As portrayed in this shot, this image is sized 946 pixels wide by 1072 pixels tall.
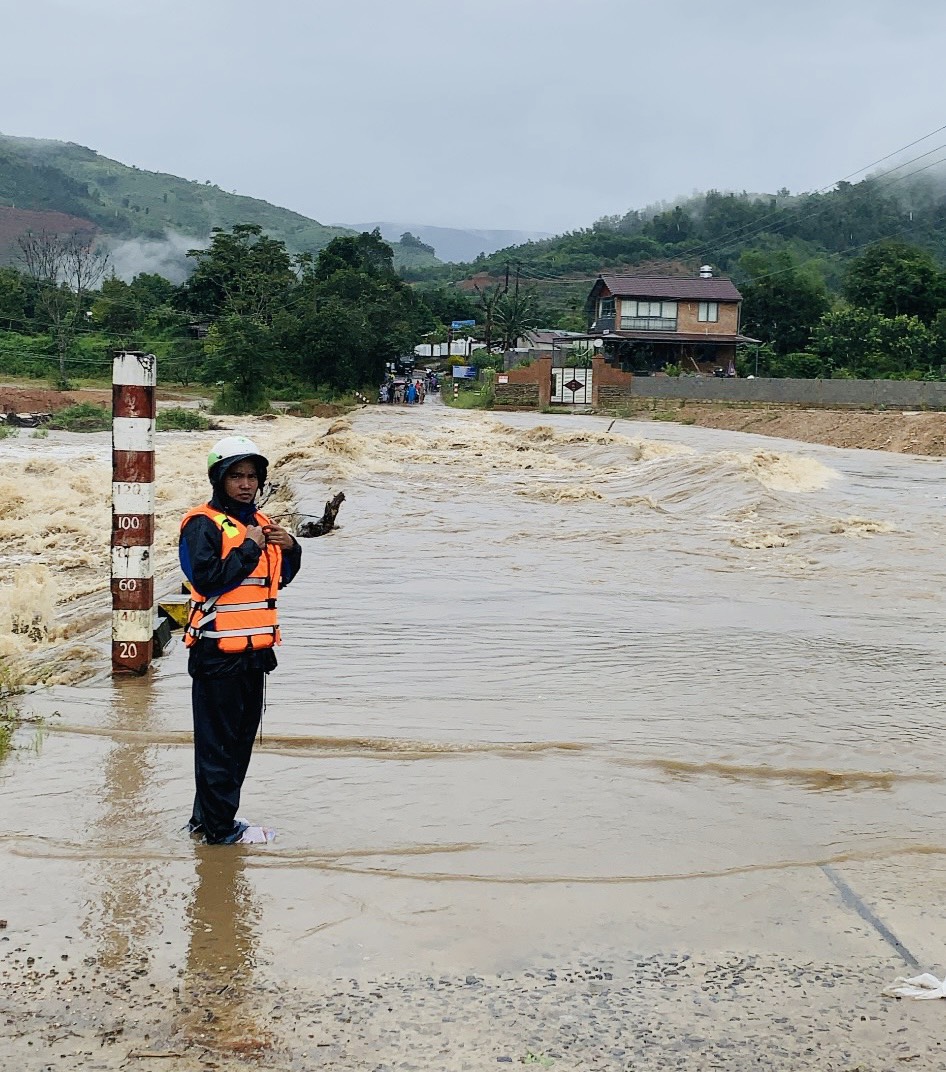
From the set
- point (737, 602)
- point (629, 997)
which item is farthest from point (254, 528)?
point (737, 602)

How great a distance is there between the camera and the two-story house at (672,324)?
64.5 meters

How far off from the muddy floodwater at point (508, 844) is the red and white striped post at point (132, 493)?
46 cm

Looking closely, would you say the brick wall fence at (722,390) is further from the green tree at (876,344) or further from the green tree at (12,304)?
the green tree at (12,304)

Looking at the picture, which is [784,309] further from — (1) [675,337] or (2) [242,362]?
(2) [242,362]

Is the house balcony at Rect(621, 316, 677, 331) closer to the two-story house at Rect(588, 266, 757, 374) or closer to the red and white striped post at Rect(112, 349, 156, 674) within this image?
the two-story house at Rect(588, 266, 757, 374)

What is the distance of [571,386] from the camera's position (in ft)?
181

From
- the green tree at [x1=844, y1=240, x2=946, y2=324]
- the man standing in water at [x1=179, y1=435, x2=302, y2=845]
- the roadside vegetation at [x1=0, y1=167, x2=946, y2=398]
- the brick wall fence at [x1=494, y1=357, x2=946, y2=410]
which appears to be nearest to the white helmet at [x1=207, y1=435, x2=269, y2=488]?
the man standing in water at [x1=179, y1=435, x2=302, y2=845]

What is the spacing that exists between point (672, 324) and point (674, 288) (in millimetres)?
1909

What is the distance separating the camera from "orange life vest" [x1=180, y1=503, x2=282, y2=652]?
4312mm

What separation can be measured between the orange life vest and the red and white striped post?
2326 millimetres

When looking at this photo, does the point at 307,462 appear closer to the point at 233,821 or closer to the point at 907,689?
the point at 907,689

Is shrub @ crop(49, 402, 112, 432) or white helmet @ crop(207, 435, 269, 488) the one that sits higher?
white helmet @ crop(207, 435, 269, 488)

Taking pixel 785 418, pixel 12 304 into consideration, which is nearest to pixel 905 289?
pixel 785 418

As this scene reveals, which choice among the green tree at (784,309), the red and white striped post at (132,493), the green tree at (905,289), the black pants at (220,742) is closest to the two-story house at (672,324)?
the green tree at (784,309)
